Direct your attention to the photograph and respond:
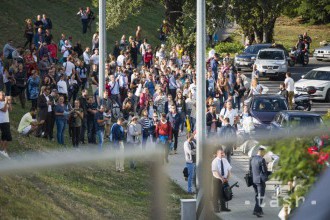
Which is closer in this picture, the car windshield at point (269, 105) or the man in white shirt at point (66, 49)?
the car windshield at point (269, 105)

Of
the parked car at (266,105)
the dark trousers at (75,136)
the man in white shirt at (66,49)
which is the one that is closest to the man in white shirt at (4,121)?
the dark trousers at (75,136)

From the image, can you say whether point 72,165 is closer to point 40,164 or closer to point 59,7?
point 40,164

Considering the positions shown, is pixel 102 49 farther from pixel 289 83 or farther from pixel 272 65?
pixel 272 65

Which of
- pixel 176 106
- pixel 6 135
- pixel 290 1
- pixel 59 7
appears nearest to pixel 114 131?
pixel 6 135

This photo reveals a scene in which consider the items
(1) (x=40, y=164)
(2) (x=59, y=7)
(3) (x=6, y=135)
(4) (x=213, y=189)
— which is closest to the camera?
(1) (x=40, y=164)

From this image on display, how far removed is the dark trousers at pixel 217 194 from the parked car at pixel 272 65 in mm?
41061

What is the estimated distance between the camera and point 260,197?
493 centimetres

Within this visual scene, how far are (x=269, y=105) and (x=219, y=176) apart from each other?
1026 inches

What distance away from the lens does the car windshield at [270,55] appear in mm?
47062

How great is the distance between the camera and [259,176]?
5020mm

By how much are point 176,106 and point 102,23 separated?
3.50 meters

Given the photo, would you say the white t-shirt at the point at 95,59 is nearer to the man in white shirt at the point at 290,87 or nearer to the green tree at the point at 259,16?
the man in white shirt at the point at 290,87

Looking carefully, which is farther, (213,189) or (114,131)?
(114,131)

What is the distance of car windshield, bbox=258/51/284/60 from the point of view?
47062 mm
